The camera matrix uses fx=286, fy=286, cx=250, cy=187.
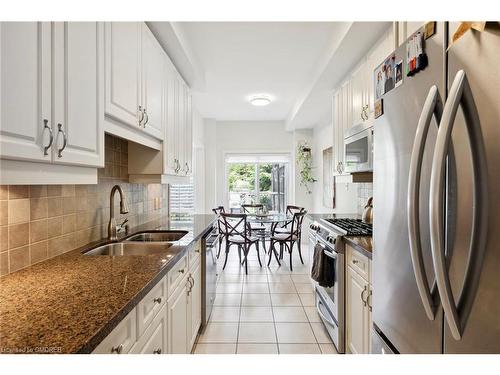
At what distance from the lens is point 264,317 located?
2.75 meters

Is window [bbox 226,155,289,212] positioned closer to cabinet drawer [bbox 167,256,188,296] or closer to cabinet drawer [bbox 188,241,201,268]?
cabinet drawer [bbox 188,241,201,268]

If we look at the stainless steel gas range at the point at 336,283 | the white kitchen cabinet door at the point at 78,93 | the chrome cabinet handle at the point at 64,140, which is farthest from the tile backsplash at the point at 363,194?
the chrome cabinet handle at the point at 64,140

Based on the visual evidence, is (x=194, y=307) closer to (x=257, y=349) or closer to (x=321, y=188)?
(x=257, y=349)

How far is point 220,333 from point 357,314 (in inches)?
47.3

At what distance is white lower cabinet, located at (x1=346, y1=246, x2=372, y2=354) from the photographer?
172 cm

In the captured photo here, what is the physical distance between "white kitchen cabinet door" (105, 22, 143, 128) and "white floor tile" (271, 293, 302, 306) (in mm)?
2327

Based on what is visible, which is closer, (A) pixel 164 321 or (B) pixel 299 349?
(A) pixel 164 321

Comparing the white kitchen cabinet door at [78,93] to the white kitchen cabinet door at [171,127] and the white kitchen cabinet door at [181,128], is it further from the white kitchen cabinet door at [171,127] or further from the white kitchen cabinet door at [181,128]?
the white kitchen cabinet door at [181,128]

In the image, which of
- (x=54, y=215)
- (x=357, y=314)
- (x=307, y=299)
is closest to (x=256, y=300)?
(x=307, y=299)

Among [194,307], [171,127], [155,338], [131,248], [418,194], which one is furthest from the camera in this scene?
[171,127]

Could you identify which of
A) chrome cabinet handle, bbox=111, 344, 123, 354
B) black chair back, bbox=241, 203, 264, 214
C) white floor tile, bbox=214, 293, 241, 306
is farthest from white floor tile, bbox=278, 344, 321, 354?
black chair back, bbox=241, 203, 264, 214

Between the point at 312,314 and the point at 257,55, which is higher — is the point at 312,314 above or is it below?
below
